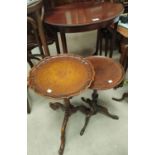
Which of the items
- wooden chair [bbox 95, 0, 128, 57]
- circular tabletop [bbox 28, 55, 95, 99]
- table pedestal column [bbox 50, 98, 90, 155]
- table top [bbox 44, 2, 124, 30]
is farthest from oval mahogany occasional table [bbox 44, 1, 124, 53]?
table pedestal column [bbox 50, 98, 90, 155]

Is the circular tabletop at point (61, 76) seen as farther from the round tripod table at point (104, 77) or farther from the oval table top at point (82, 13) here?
the oval table top at point (82, 13)

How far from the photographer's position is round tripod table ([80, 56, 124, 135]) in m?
1.50

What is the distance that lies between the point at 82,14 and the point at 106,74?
75cm

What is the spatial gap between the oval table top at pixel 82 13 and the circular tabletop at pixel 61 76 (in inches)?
16.1

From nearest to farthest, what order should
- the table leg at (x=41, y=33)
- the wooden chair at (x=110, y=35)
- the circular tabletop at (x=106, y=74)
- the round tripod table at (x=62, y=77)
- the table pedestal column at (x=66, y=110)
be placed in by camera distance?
the round tripod table at (x=62, y=77) → the circular tabletop at (x=106, y=74) → the table pedestal column at (x=66, y=110) → the table leg at (x=41, y=33) → the wooden chair at (x=110, y=35)

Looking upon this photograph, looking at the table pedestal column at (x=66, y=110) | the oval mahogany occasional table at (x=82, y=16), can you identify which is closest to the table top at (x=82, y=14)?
the oval mahogany occasional table at (x=82, y=16)

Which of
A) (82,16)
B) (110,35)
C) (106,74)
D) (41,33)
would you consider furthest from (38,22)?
(110,35)

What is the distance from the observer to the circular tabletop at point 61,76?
4.31ft

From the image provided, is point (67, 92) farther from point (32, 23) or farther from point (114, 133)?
point (32, 23)

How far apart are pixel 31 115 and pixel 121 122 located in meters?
0.86

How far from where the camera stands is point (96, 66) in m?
1.67

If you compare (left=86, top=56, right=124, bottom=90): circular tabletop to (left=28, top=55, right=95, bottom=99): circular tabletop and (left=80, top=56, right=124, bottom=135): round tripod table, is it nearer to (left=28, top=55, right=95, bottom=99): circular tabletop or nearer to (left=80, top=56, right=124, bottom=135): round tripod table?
(left=80, top=56, right=124, bottom=135): round tripod table

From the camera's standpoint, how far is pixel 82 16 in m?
1.93
